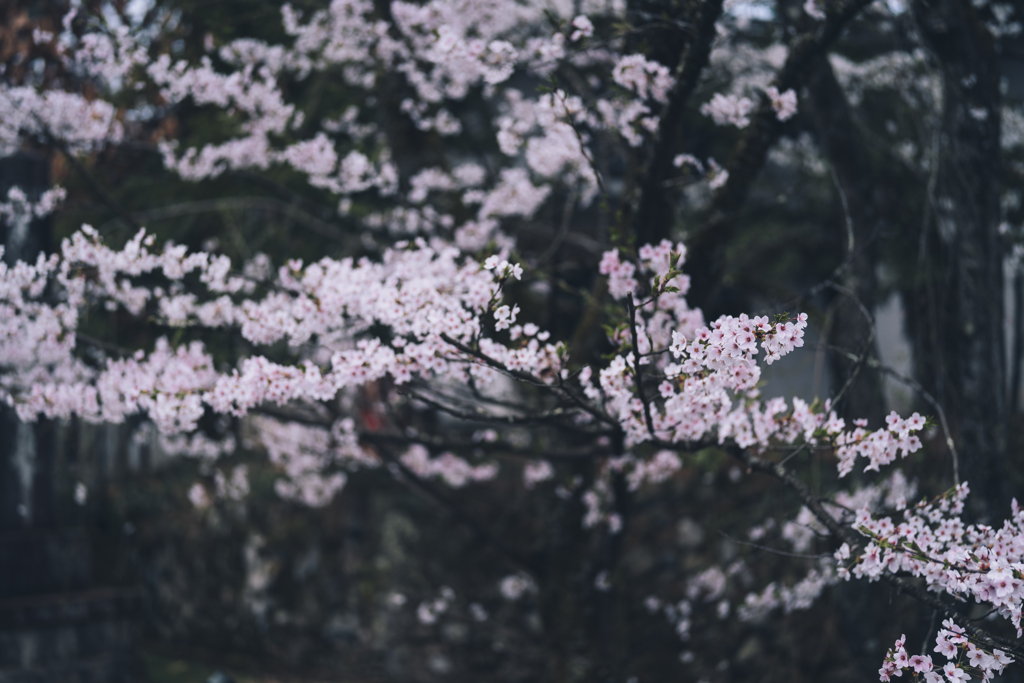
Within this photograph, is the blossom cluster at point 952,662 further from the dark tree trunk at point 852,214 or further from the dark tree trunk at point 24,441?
the dark tree trunk at point 24,441

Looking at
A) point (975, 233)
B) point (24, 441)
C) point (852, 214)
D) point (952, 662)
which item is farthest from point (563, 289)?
point (24, 441)

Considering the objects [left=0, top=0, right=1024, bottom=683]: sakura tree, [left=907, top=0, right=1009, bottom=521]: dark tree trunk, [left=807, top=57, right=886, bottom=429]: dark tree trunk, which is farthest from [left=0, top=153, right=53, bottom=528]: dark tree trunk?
[left=907, top=0, right=1009, bottom=521]: dark tree trunk

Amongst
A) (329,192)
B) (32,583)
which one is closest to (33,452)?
(32,583)

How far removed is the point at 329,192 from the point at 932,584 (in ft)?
17.3

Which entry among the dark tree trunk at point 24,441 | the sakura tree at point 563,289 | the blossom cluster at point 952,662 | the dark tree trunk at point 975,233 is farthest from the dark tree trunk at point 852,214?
the dark tree trunk at point 24,441

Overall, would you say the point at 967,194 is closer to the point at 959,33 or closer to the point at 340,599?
the point at 959,33

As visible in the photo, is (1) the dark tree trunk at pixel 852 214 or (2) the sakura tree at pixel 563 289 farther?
(1) the dark tree trunk at pixel 852 214

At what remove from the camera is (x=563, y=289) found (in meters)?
4.28

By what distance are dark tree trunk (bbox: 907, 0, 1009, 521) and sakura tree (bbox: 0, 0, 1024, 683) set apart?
17mm

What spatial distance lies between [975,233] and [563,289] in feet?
7.31

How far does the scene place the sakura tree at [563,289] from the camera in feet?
8.66

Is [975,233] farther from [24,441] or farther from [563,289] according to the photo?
[24,441]

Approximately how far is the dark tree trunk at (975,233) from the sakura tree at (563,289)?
0.06ft

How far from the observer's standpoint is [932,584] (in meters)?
2.37
